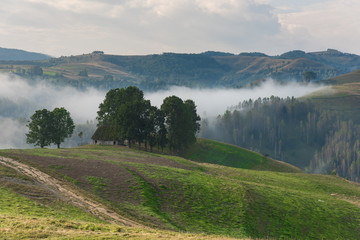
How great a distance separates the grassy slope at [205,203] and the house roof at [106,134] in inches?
1953

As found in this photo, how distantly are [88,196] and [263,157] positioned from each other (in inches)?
3806

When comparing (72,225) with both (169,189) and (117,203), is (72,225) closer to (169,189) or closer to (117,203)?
(117,203)

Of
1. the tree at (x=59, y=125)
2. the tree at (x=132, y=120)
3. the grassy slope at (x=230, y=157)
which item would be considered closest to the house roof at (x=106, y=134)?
the tree at (x=132, y=120)

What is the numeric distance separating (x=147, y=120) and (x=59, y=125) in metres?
28.7

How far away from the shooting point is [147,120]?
106062 mm

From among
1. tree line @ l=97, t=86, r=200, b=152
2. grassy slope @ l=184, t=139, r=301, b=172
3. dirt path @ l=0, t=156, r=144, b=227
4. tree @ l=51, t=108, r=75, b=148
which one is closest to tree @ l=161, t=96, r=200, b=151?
tree line @ l=97, t=86, r=200, b=152

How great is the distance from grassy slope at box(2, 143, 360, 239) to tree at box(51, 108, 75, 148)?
43.1m

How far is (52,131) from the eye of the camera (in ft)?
327

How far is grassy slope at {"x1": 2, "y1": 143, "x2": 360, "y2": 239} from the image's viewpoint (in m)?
42.5

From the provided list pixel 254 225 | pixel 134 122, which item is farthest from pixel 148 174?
pixel 134 122

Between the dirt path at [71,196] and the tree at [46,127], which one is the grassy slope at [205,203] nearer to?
the dirt path at [71,196]

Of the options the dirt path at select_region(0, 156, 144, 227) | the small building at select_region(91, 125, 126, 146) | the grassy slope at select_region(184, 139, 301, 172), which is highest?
the dirt path at select_region(0, 156, 144, 227)

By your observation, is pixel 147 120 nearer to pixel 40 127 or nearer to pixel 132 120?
pixel 132 120

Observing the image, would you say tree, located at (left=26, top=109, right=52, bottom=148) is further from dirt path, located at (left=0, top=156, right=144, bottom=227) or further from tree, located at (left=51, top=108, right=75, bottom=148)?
dirt path, located at (left=0, top=156, right=144, bottom=227)
